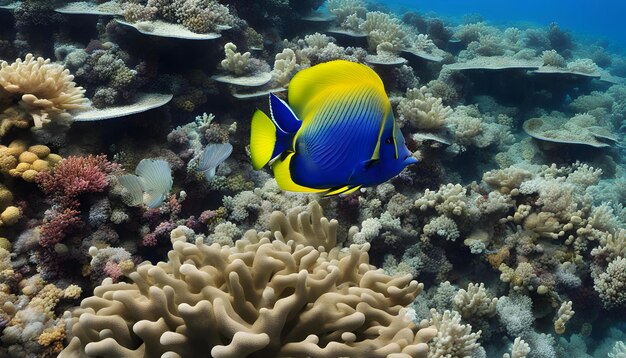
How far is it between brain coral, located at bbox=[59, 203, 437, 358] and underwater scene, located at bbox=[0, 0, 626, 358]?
0.01 metres

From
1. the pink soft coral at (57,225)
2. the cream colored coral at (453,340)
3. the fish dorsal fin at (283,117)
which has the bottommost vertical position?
the cream colored coral at (453,340)

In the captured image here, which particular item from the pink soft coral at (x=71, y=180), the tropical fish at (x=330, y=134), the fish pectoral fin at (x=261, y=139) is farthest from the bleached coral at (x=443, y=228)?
the fish pectoral fin at (x=261, y=139)

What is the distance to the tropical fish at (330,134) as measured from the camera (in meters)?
1.36

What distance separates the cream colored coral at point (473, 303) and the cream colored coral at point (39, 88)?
4623 mm

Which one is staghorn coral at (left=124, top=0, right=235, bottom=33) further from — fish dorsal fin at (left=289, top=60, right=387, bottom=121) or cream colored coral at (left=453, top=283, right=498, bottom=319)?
fish dorsal fin at (left=289, top=60, right=387, bottom=121)

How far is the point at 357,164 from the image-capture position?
1.39 meters

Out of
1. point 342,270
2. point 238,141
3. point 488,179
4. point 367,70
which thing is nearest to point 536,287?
point 488,179

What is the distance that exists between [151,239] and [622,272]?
5156 millimetres

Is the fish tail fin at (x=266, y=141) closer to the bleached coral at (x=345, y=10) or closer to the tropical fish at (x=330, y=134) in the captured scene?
the tropical fish at (x=330, y=134)

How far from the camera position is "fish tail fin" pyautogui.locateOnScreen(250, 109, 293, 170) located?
1.35 meters

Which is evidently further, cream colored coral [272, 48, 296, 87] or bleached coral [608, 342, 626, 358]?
cream colored coral [272, 48, 296, 87]

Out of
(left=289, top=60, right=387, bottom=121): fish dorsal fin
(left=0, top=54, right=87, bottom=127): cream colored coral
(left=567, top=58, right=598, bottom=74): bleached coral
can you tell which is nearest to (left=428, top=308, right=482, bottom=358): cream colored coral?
(left=289, top=60, right=387, bottom=121): fish dorsal fin

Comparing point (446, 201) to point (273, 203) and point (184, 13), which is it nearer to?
point (273, 203)

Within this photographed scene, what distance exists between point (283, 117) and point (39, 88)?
13.9 ft
